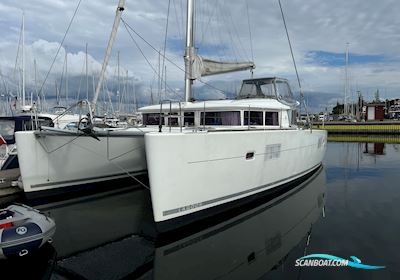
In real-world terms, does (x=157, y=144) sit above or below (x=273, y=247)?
above

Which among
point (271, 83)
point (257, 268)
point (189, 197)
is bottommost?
point (257, 268)

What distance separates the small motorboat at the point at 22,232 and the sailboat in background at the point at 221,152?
193 cm

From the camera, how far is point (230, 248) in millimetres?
6020

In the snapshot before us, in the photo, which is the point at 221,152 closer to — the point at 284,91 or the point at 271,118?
the point at 271,118

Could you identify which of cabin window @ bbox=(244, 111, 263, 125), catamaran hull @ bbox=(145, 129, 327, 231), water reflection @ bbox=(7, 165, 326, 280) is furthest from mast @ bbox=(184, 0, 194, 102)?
water reflection @ bbox=(7, 165, 326, 280)

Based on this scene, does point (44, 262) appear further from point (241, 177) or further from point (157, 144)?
point (241, 177)

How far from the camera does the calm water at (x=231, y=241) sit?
5.18 metres

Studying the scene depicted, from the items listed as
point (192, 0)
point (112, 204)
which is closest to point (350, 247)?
point (112, 204)

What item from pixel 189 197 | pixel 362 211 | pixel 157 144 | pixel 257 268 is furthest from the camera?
pixel 362 211

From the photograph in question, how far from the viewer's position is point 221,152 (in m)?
6.90

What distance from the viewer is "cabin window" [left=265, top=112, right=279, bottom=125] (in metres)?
9.68

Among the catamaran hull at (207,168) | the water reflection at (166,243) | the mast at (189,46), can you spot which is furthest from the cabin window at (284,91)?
the water reflection at (166,243)

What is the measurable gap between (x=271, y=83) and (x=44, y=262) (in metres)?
8.53

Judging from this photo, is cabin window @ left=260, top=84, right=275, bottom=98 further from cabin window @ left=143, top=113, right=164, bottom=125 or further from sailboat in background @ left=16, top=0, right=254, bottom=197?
cabin window @ left=143, top=113, right=164, bottom=125
